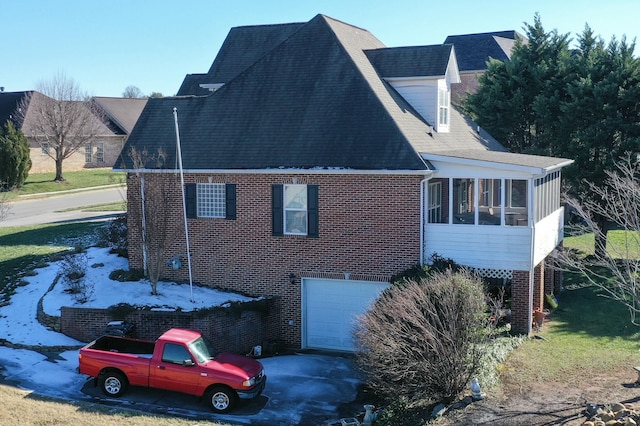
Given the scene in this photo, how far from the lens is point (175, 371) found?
1509 cm

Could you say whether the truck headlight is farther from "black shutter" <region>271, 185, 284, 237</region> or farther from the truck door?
"black shutter" <region>271, 185, 284, 237</region>

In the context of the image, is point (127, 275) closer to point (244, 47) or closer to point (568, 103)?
point (244, 47)

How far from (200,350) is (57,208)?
28343 mm

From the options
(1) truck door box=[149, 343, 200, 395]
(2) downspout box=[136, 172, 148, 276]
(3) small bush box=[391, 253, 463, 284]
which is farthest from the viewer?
(2) downspout box=[136, 172, 148, 276]

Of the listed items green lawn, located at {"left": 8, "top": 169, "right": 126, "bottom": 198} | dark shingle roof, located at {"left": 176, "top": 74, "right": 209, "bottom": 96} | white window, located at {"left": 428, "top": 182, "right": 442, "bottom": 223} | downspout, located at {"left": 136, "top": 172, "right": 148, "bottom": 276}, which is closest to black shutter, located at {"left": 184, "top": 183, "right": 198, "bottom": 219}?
downspout, located at {"left": 136, "top": 172, "right": 148, "bottom": 276}

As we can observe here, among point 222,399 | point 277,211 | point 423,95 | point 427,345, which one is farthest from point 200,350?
point 423,95

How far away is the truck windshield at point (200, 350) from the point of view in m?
15.2

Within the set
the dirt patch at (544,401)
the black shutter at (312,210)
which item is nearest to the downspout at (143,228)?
the black shutter at (312,210)

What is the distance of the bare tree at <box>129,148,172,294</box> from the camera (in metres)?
20.0

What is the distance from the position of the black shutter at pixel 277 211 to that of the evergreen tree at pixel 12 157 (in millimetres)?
29343

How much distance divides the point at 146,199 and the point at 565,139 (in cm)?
1875

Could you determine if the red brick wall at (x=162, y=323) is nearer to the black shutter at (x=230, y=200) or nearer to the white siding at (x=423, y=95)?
the black shutter at (x=230, y=200)

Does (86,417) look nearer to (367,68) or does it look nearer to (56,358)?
(56,358)

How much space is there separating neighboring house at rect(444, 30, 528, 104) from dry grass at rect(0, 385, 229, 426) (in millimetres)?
51504
